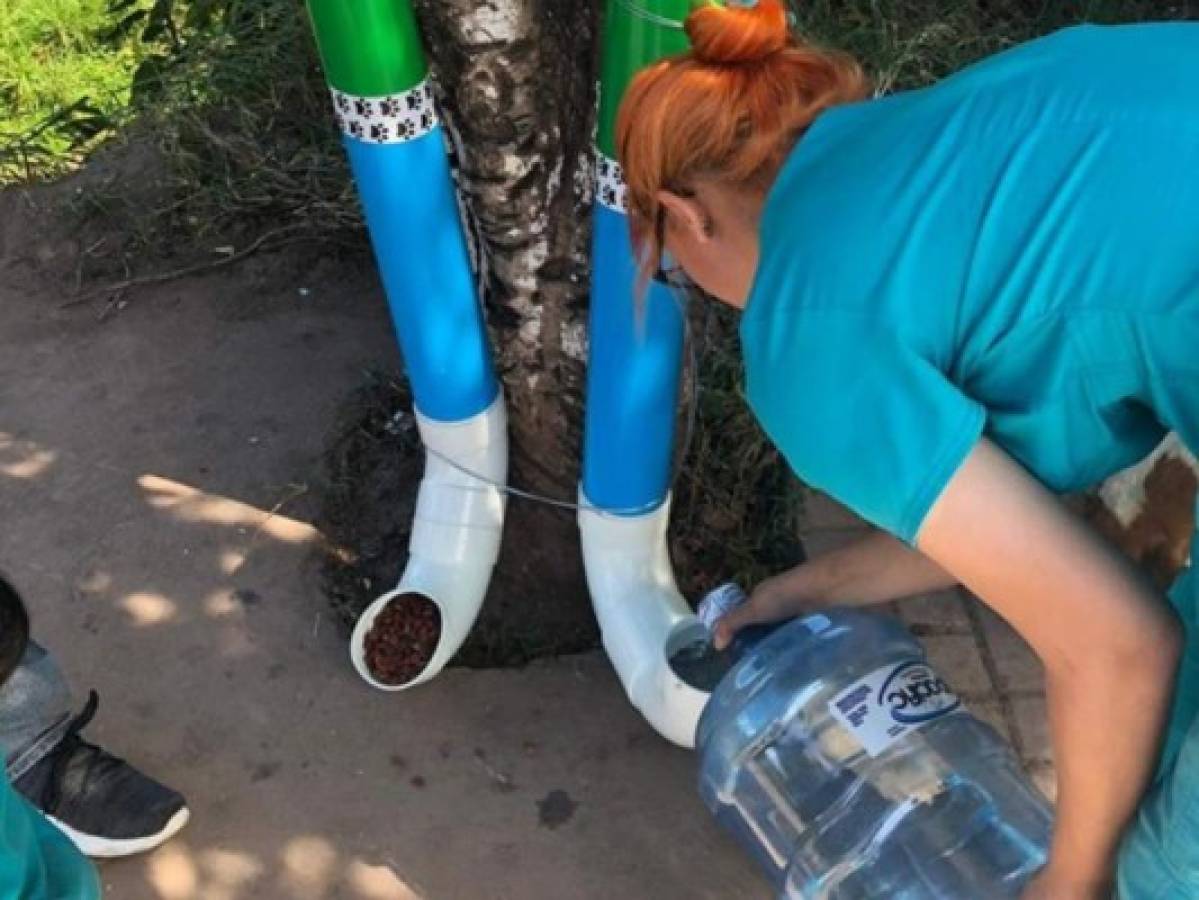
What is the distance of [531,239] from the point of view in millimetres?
2633

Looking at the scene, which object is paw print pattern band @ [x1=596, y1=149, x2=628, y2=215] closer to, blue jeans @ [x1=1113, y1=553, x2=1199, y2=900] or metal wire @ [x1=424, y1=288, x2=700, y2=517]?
metal wire @ [x1=424, y1=288, x2=700, y2=517]

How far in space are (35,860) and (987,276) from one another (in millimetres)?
1286

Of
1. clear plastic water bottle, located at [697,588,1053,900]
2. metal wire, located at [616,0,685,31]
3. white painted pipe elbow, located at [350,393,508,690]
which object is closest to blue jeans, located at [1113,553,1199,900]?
clear plastic water bottle, located at [697,588,1053,900]

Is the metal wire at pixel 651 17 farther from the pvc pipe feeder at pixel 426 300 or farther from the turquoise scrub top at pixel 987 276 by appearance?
the turquoise scrub top at pixel 987 276

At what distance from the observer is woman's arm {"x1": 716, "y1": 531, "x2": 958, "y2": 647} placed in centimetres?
205

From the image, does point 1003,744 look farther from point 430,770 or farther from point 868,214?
point 868,214

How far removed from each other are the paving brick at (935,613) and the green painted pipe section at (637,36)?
A: 4.02ft

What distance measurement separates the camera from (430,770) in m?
2.77

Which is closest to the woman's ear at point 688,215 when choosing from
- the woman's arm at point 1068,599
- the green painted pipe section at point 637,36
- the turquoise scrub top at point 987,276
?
the turquoise scrub top at point 987,276

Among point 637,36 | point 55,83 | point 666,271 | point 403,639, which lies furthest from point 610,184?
point 55,83

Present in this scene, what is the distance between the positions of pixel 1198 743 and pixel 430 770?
1.59 m

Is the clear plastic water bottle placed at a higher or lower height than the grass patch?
lower

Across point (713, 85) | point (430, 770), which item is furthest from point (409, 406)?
point (713, 85)

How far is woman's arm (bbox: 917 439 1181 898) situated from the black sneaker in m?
1.72
